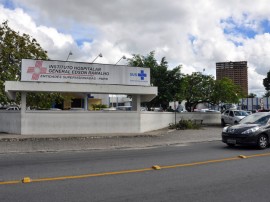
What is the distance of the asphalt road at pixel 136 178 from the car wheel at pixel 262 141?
1.69 m

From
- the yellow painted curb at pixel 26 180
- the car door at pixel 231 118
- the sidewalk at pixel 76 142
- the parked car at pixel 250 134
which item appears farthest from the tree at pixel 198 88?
the yellow painted curb at pixel 26 180

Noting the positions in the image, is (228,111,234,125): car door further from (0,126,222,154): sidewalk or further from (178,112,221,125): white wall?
(0,126,222,154): sidewalk

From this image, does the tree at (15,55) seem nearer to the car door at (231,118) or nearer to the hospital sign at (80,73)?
the hospital sign at (80,73)

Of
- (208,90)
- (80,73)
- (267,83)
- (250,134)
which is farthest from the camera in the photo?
(267,83)

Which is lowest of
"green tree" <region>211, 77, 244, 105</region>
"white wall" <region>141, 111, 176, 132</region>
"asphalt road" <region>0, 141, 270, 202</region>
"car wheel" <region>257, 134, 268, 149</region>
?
"asphalt road" <region>0, 141, 270, 202</region>

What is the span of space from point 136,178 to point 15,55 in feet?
68.1

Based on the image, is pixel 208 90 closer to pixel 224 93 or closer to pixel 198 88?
pixel 198 88

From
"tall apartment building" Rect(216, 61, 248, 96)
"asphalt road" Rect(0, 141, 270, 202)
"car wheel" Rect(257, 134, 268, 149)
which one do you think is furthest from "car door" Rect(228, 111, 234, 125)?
"tall apartment building" Rect(216, 61, 248, 96)

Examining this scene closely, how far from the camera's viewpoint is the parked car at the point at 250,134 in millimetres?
13422

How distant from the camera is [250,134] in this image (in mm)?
13406

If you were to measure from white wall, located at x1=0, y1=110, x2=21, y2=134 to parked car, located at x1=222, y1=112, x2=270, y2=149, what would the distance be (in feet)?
37.7

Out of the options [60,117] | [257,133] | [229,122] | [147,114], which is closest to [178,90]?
[229,122]

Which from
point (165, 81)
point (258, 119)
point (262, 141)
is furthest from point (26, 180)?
point (165, 81)

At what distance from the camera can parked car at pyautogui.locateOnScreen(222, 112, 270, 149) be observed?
44.0ft
